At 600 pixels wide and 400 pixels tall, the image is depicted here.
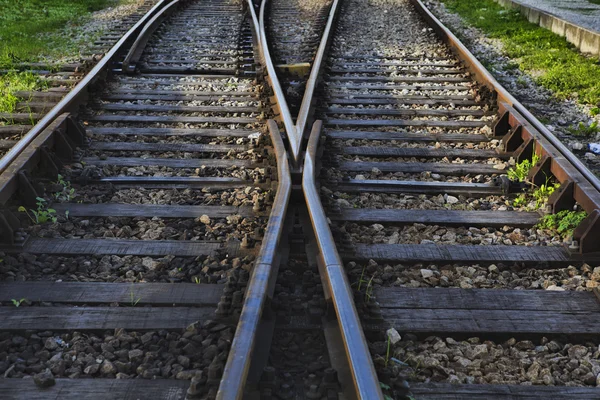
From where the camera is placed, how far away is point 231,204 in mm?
4516

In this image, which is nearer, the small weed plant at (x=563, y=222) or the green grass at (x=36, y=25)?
the small weed plant at (x=563, y=222)

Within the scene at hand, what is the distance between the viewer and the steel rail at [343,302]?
246 centimetres

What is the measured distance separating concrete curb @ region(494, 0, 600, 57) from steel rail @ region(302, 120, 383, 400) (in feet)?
20.7

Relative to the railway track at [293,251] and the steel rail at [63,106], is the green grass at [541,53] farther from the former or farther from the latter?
the steel rail at [63,106]

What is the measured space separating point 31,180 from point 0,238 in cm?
72

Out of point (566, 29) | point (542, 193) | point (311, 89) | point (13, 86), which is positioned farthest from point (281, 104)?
point (566, 29)

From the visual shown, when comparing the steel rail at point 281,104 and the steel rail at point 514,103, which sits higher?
the steel rail at point 281,104

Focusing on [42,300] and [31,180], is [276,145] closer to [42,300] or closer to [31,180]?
[31,180]

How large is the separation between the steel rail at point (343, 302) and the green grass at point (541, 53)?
14.3ft

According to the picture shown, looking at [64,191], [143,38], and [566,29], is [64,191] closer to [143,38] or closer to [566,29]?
[143,38]

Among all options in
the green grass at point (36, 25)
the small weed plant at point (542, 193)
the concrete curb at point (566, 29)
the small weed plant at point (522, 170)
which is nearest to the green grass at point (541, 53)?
the concrete curb at point (566, 29)

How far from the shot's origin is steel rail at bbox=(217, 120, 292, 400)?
2463 millimetres

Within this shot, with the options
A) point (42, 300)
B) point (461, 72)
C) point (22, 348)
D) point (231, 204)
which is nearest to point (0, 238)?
point (42, 300)

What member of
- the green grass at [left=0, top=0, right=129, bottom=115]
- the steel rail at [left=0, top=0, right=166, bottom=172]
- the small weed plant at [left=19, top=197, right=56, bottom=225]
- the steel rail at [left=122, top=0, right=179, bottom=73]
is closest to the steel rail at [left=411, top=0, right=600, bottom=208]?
the small weed plant at [left=19, top=197, right=56, bottom=225]
